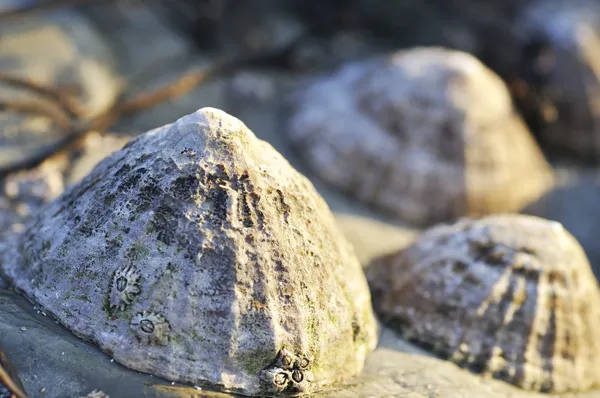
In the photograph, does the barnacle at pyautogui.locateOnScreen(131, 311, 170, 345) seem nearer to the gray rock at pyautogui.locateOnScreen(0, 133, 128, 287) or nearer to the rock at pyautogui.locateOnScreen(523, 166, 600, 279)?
the gray rock at pyautogui.locateOnScreen(0, 133, 128, 287)

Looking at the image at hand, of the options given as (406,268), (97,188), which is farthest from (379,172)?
(97,188)

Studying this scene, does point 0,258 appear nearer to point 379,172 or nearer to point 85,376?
point 85,376

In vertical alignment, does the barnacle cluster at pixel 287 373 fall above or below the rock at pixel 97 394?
above

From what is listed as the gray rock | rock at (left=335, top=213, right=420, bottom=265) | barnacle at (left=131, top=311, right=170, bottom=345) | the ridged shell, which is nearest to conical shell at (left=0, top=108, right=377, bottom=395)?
barnacle at (left=131, top=311, right=170, bottom=345)

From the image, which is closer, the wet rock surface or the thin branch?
the wet rock surface

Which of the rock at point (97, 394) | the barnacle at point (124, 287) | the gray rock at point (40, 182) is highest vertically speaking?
the gray rock at point (40, 182)

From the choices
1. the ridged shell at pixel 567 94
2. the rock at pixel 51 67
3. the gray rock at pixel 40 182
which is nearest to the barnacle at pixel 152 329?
the gray rock at pixel 40 182

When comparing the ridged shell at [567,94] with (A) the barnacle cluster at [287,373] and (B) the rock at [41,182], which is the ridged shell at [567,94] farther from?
(A) the barnacle cluster at [287,373]
